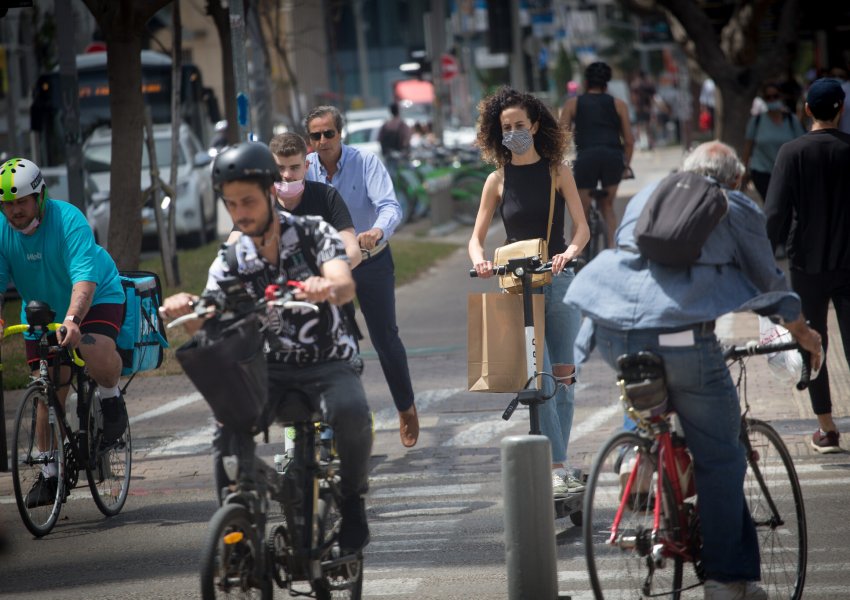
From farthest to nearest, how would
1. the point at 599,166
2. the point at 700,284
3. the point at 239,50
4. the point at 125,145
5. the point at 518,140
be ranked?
the point at 125,145 < the point at 599,166 < the point at 239,50 < the point at 518,140 < the point at 700,284

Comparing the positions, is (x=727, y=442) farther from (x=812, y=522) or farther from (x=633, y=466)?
(x=812, y=522)

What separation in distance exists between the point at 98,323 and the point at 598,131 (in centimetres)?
743

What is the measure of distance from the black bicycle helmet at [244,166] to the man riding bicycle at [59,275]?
7.86 feet

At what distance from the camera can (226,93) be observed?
64.3 feet

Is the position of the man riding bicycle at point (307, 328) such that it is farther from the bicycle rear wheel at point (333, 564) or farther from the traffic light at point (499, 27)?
the traffic light at point (499, 27)

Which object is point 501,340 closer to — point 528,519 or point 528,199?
point 528,199

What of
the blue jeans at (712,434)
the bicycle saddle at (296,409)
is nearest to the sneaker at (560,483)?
the blue jeans at (712,434)

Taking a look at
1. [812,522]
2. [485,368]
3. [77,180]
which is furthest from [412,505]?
[77,180]

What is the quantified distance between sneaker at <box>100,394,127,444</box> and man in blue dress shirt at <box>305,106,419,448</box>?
140 cm

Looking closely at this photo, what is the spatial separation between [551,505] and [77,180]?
32.0ft

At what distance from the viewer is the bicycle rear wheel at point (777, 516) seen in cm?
508

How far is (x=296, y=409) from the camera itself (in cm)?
484

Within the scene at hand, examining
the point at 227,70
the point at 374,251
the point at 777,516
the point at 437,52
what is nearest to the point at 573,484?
the point at 777,516

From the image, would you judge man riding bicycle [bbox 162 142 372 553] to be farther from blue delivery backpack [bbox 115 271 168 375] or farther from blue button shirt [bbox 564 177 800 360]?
blue delivery backpack [bbox 115 271 168 375]
